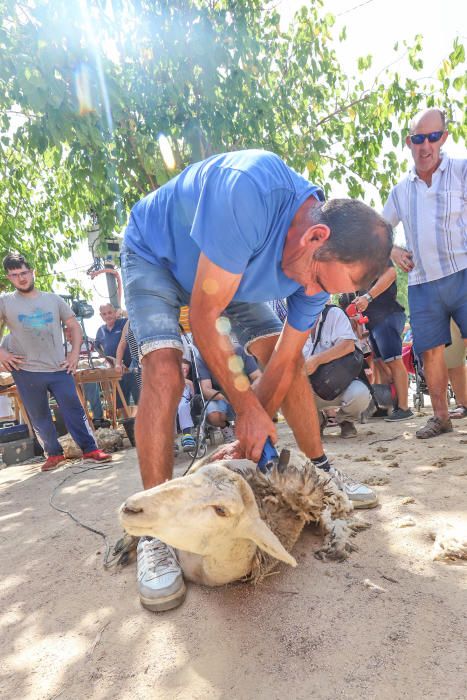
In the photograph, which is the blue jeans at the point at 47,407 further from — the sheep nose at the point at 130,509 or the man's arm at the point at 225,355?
the sheep nose at the point at 130,509

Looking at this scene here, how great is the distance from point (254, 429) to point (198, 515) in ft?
1.46

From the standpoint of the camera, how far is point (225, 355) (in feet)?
5.70

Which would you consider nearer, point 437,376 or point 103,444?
point 437,376

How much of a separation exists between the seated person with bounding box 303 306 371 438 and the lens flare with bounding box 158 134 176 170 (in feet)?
9.03

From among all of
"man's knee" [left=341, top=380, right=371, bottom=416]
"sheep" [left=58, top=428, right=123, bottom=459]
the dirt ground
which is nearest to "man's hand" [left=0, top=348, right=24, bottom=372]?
"sheep" [left=58, top=428, right=123, bottom=459]

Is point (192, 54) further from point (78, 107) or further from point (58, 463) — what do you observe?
point (58, 463)

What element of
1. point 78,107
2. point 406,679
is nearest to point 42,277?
point 78,107

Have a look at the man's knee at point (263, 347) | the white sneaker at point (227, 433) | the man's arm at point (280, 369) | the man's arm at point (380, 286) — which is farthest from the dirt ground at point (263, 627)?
the white sneaker at point (227, 433)

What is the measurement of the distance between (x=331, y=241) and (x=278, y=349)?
692 millimetres

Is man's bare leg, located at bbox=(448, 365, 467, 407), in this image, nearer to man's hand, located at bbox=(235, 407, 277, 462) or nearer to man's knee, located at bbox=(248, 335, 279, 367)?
man's knee, located at bbox=(248, 335, 279, 367)

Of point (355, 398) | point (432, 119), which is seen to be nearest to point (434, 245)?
point (432, 119)

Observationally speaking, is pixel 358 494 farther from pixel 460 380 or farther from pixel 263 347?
pixel 460 380

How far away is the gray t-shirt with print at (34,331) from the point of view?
459 centimetres

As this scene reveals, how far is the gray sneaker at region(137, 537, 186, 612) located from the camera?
1563 mm
